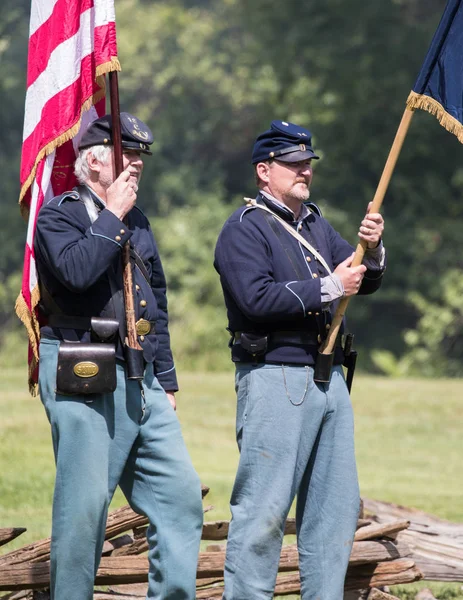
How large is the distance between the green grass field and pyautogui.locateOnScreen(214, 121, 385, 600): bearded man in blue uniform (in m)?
1.76

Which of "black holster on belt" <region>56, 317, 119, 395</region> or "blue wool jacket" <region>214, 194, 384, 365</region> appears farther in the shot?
"blue wool jacket" <region>214, 194, 384, 365</region>

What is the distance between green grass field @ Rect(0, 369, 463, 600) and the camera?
31.1 ft

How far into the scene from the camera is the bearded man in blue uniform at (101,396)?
461 cm

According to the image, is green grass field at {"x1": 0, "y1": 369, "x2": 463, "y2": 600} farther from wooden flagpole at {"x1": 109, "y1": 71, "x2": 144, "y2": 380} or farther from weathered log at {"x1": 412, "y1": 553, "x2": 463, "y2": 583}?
wooden flagpole at {"x1": 109, "y1": 71, "x2": 144, "y2": 380}

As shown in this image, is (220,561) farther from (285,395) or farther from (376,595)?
(285,395)

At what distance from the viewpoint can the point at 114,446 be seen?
4.72m

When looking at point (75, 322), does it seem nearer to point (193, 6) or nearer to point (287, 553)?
point (287, 553)

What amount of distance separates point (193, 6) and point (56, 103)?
31.8 m

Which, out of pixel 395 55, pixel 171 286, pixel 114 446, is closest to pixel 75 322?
pixel 114 446

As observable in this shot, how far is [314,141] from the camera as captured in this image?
90.0ft

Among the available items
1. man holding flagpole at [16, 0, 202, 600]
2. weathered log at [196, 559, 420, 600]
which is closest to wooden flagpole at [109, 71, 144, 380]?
man holding flagpole at [16, 0, 202, 600]

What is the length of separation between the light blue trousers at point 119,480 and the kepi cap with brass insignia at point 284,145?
1138mm

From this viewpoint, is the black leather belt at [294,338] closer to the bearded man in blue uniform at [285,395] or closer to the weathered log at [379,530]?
the bearded man in blue uniform at [285,395]

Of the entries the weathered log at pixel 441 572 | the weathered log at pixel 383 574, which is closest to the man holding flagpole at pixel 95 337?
the weathered log at pixel 383 574
